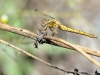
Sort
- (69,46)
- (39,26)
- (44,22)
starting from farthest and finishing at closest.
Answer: (39,26) → (44,22) → (69,46)

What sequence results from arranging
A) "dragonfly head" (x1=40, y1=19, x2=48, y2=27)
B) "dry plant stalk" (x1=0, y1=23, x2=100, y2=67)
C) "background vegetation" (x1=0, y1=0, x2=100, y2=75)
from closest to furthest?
"dry plant stalk" (x1=0, y1=23, x2=100, y2=67)
"dragonfly head" (x1=40, y1=19, x2=48, y2=27)
"background vegetation" (x1=0, y1=0, x2=100, y2=75)

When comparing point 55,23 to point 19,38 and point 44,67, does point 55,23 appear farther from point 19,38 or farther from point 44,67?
point 44,67

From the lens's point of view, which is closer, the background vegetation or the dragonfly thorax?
the dragonfly thorax

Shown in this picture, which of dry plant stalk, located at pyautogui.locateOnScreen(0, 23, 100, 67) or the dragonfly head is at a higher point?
the dragonfly head

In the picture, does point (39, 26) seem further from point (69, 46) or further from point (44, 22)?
point (69, 46)

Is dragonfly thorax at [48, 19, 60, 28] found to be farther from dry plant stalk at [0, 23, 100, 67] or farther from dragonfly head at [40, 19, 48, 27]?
dry plant stalk at [0, 23, 100, 67]

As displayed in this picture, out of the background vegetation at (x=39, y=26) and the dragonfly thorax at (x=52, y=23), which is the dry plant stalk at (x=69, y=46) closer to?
the dragonfly thorax at (x=52, y=23)

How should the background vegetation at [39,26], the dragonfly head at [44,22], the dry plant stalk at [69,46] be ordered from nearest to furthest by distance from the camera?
the dry plant stalk at [69,46] < the dragonfly head at [44,22] < the background vegetation at [39,26]

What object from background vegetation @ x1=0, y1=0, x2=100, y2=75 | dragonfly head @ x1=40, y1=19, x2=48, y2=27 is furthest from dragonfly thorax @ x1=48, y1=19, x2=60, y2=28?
background vegetation @ x1=0, y1=0, x2=100, y2=75

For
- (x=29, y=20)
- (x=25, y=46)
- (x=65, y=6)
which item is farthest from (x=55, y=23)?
(x=65, y=6)

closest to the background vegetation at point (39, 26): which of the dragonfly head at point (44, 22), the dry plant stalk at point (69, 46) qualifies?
the dragonfly head at point (44, 22)

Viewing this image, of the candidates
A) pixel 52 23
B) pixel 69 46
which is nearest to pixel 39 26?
pixel 52 23
